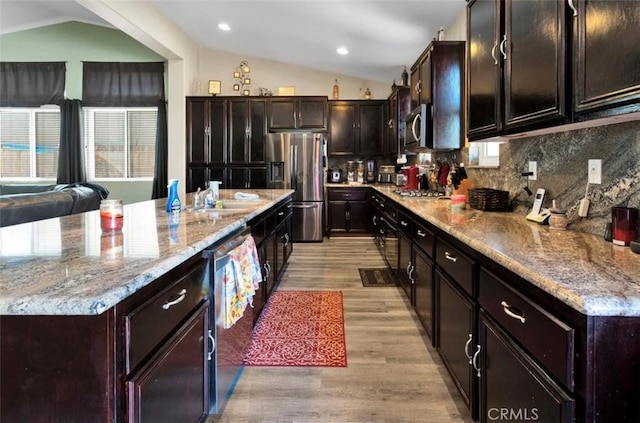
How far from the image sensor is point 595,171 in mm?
1729

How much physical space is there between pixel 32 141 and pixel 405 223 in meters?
7.02

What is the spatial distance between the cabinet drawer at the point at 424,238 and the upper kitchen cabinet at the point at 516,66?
0.66 metres

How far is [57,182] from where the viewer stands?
22.4 feet

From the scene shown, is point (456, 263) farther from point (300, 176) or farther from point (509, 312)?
point (300, 176)

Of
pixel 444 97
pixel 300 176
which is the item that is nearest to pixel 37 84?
pixel 300 176

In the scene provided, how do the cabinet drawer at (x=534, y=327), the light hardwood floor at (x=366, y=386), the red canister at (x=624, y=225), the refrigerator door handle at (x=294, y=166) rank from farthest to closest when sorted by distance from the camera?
1. the refrigerator door handle at (x=294, y=166)
2. the light hardwood floor at (x=366, y=386)
3. the red canister at (x=624, y=225)
4. the cabinet drawer at (x=534, y=327)

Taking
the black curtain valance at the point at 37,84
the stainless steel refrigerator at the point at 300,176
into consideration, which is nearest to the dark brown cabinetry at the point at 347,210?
the stainless steel refrigerator at the point at 300,176

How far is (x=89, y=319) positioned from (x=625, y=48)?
161cm

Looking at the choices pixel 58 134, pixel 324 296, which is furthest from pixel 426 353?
pixel 58 134

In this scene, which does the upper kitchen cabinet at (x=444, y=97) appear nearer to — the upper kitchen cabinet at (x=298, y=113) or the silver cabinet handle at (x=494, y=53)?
the silver cabinet handle at (x=494, y=53)

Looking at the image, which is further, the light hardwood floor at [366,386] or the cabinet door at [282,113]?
the cabinet door at [282,113]

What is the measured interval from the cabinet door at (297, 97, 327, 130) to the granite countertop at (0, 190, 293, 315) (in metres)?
4.91

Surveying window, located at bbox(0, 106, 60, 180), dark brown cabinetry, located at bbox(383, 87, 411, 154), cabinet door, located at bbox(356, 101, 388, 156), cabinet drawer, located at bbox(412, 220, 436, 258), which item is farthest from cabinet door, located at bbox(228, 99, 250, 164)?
cabinet drawer, located at bbox(412, 220, 436, 258)

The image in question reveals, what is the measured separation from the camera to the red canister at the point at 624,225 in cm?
144
